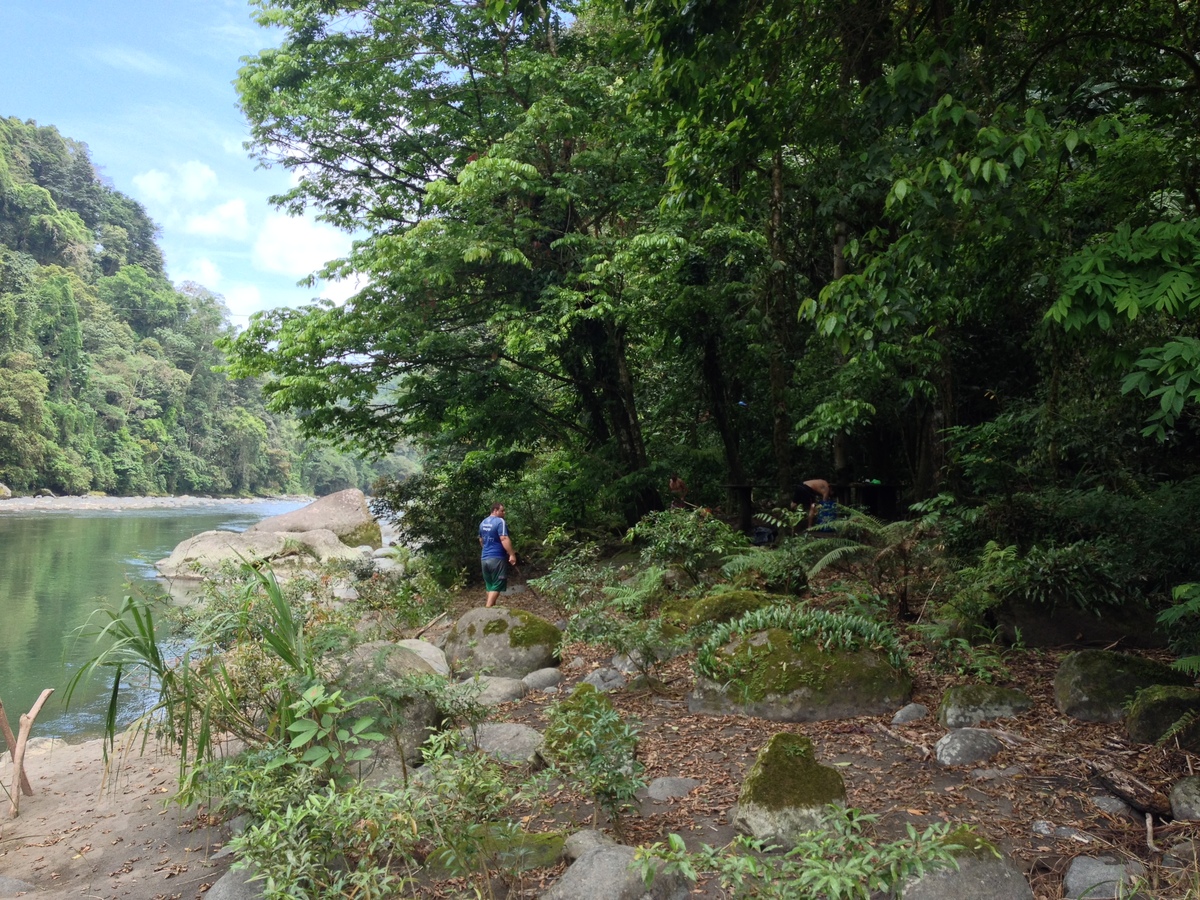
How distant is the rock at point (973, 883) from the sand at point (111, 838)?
3512mm

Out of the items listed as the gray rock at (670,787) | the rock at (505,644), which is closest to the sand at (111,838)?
the gray rock at (670,787)

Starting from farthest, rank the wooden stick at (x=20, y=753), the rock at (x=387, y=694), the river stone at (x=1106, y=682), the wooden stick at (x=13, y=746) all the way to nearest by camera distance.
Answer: the wooden stick at (x=13, y=746) → the wooden stick at (x=20, y=753) → the river stone at (x=1106, y=682) → the rock at (x=387, y=694)

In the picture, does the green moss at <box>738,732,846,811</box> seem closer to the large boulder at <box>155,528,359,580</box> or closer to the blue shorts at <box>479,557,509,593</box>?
the blue shorts at <box>479,557,509,593</box>

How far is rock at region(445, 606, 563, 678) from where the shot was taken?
747cm

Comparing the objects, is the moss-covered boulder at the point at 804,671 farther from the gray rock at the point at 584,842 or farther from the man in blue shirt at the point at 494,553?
the man in blue shirt at the point at 494,553

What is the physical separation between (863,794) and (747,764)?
711 mm

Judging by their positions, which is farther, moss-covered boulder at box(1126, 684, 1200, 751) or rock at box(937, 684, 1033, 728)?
rock at box(937, 684, 1033, 728)

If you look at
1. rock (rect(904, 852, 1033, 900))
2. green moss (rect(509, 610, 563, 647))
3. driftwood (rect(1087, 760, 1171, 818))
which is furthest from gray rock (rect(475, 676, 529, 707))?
driftwood (rect(1087, 760, 1171, 818))

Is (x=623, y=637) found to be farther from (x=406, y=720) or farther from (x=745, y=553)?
(x=745, y=553)

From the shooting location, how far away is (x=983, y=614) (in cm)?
619

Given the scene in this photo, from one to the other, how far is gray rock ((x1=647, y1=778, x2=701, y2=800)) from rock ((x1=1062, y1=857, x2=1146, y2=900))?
1.79 meters

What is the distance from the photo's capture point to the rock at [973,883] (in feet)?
10.4

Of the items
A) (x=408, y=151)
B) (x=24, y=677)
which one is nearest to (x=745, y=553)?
(x=408, y=151)

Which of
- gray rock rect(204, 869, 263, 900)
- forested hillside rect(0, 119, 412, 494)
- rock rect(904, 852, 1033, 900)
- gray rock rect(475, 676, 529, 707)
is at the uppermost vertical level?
forested hillside rect(0, 119, 412, 494)
